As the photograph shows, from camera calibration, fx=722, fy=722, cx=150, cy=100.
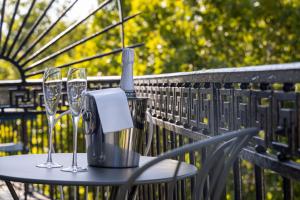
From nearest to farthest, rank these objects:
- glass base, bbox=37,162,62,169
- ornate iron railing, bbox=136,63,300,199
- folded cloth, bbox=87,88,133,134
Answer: ornate iron railing, bbox=136,63,300,199
folded cloth, bbox=87,88,133,134
glass base, bbox=37,162,62,169

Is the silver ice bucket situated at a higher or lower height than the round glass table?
higher

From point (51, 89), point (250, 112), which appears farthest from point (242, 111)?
point (51, 89)

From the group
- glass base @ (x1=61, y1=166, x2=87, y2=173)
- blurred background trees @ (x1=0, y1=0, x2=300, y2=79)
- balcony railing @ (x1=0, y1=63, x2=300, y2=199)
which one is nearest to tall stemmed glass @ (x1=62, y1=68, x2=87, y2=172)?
glass base @ (x1=61, y1=166, x2=87, y2=173)

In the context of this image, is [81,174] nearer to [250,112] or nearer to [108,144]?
[108,144]

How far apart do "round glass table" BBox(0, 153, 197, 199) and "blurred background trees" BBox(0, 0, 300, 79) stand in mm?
7233

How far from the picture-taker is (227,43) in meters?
10.5

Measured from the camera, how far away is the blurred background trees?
32.4 feet

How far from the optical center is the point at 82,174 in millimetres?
2061

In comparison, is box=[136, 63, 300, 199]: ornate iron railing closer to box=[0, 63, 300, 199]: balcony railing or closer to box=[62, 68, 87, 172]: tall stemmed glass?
box=[0, 63, 300, 199]: balcony railing

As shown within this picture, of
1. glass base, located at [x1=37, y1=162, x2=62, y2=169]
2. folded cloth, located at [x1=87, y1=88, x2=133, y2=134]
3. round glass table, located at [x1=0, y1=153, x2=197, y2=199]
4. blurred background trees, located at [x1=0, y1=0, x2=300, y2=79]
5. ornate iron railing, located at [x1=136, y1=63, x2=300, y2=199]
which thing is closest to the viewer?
ornate iron railing, located at [x1=136, y1=63, x2=300, y2=199]

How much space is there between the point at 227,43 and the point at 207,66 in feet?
2.54

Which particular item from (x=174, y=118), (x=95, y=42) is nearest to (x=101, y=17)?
(x=95, y=42)

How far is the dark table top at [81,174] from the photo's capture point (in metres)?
1.92

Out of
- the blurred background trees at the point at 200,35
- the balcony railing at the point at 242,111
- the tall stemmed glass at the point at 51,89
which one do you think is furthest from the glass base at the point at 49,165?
the blurred background trees at the point at 200,35
